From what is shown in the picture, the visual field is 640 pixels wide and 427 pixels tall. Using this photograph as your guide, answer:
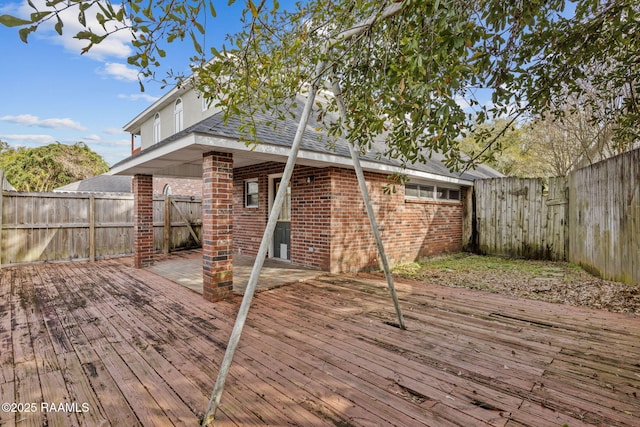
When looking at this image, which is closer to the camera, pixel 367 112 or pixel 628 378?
pixel 628 378

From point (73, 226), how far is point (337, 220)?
7135 mm

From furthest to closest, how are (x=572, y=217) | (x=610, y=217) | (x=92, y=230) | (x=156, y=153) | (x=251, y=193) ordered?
(x=251, y=193), (x=92, y=230), (x=572, y=217), (x=610, y=217), (x=156, y=153)

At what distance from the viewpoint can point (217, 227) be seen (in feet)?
16.0

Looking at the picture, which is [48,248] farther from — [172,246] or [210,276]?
[210,276]

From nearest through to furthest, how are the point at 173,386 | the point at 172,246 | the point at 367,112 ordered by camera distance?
the point at 173,386, the point at 367,112, the point at 172,246

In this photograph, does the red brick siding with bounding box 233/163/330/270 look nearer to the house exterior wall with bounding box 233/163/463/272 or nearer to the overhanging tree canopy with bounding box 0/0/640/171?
the house exterior wall with bounding box 233/163/463/272

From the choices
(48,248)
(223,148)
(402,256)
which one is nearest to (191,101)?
(48,248)

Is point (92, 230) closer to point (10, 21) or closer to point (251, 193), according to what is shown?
point (251, 193)

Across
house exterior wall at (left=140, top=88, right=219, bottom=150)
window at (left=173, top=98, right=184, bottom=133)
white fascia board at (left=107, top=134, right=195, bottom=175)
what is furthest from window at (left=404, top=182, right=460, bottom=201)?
window at (left=173, top=98, right=184, bottom=133)

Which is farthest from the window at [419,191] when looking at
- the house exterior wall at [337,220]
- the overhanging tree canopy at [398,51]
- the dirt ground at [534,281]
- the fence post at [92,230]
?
the fence post at [92,230]

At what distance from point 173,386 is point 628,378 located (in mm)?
3738

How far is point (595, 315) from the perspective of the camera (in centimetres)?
424

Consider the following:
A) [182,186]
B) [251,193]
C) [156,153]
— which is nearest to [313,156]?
[156,153]

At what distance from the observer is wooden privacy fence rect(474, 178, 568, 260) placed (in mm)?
8781
